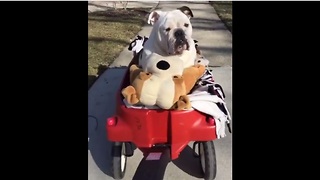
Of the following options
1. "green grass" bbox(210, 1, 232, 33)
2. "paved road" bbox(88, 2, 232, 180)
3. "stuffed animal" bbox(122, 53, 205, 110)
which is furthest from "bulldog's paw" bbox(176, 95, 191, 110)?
"green grass" bbox(210, 1, 232, 33)

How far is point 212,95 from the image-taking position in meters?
2.05

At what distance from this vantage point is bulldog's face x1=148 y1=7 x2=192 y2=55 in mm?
2104

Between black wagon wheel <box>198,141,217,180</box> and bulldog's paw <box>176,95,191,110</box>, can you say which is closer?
bulldog's paw <box>176,95,191,110</box>

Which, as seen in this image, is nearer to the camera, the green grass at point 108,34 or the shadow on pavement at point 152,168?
the shadow on pavement at point 152,168

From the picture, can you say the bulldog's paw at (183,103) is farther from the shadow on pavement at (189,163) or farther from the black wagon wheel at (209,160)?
the shadow on pavement at (189,163)

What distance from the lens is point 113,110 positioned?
9.44 feet

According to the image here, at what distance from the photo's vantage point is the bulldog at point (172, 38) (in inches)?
83.0

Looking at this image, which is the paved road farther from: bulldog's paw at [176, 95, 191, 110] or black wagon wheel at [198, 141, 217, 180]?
bulldog's paw at [176, 95, 191, 110]

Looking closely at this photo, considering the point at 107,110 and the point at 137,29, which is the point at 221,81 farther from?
the point at 137,29

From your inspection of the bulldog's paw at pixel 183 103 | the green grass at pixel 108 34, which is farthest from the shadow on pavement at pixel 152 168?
the green grass at pixel 108 34

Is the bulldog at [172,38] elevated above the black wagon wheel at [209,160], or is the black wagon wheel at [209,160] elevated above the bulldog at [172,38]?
the bulldog at [172,38]

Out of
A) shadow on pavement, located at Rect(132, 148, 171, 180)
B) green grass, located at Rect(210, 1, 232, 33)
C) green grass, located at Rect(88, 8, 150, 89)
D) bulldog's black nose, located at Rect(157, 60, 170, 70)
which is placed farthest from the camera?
green grass, located at Rect(210, 1, 232, 33)

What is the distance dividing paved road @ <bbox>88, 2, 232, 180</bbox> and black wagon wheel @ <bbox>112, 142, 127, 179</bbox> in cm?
11
